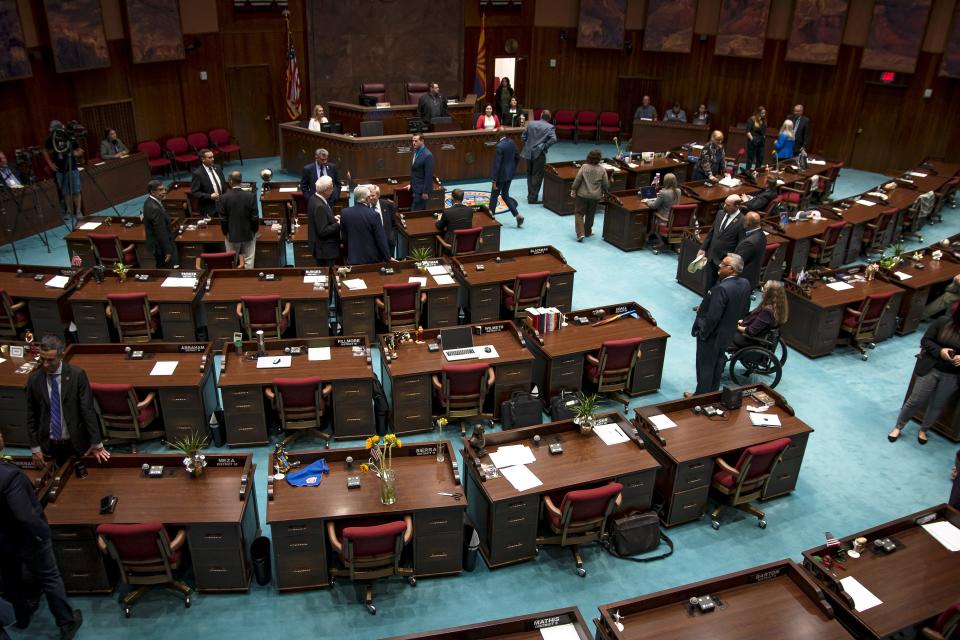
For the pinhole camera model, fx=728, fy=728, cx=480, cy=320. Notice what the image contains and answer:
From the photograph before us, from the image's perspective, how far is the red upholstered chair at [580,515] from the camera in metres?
5.97

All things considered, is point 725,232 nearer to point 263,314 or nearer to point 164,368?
point 263,314

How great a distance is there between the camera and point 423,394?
7.71 m

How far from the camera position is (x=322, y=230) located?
9656 mm

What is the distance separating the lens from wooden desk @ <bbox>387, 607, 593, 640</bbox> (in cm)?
458

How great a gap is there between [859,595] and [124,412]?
6.56 m

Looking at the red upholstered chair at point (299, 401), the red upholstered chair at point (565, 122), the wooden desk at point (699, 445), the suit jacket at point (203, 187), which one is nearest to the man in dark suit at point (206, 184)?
the suit jacket at point (203, 187)

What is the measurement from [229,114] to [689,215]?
11396 millimetres

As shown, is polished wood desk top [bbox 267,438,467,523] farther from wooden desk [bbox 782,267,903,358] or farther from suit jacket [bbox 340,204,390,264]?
wooden desk [bbox 782,267,903,358]

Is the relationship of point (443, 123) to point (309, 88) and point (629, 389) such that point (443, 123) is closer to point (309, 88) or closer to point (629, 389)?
point (309, 88)

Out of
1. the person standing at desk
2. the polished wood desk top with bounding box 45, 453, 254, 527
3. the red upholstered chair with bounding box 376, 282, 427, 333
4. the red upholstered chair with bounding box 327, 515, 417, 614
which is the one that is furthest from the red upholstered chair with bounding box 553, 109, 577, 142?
the red upholstered chair with bounding box 327, 515, 417, 614

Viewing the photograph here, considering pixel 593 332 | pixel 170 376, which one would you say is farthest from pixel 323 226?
A: pixel 593 332

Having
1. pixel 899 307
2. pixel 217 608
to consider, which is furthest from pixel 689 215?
pixel 217 608

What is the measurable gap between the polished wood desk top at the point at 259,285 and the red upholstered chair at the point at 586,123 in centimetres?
1286

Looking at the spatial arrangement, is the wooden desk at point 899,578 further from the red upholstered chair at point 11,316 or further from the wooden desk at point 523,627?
the red upholstered chair at point 11,316
